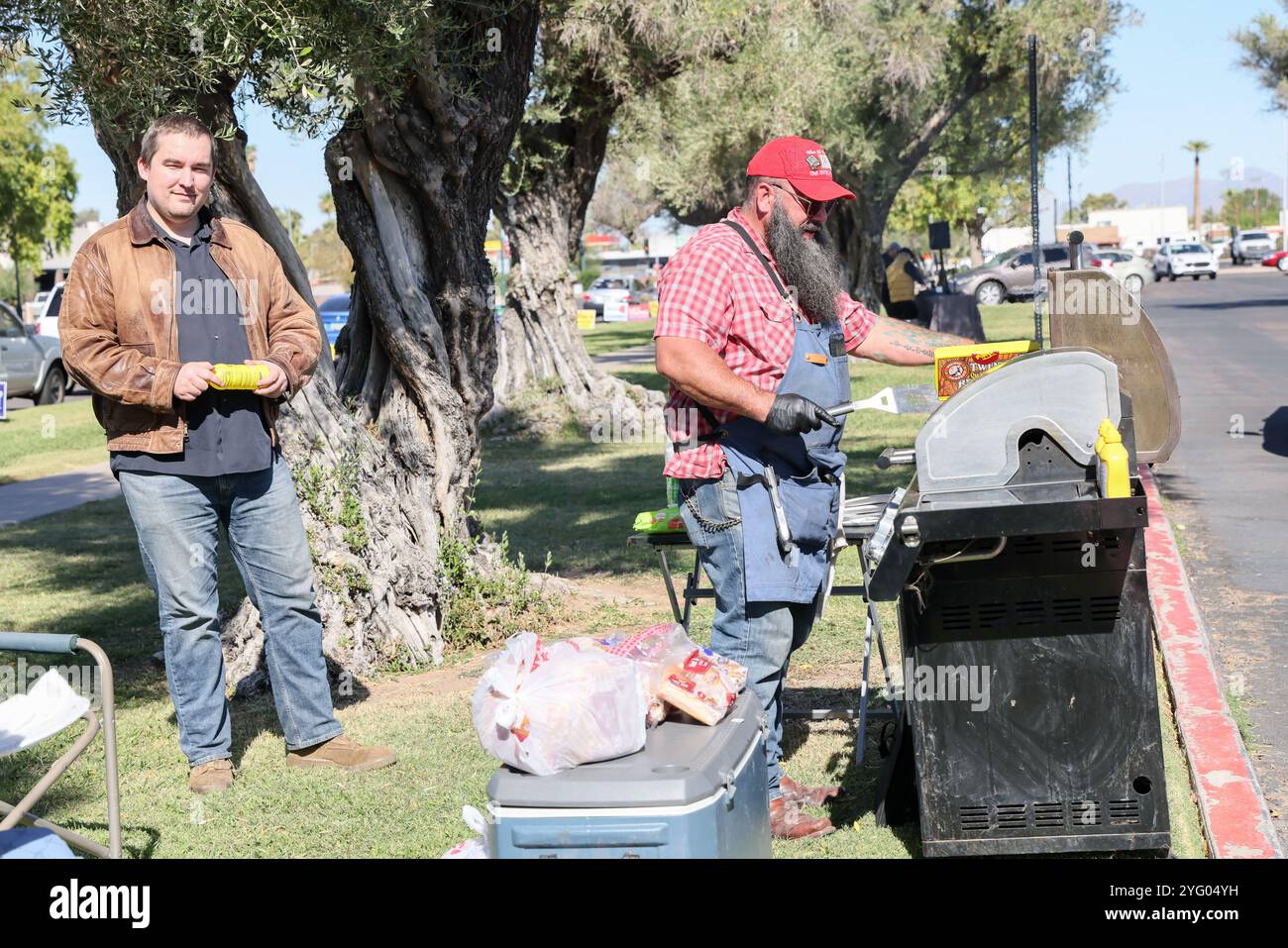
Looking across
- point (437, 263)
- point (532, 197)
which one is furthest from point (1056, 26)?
point (437, 263)

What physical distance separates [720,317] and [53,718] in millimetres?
2016

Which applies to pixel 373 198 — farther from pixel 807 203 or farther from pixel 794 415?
pixel 794 415

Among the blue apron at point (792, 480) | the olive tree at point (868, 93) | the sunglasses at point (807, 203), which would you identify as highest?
the olive tree at point (868, 93)

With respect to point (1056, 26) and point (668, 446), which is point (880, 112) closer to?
point (1056, 26)

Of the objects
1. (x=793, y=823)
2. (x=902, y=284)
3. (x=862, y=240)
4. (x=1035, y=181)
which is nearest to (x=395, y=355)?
(x=793, y=823)

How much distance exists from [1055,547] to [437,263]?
408cm

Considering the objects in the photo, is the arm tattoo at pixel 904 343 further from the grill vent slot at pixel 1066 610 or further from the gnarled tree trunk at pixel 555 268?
the gnarled tree trunk at pixel 555 268

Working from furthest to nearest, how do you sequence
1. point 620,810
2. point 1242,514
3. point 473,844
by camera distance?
point 1242,514
point 473,844
point 620,810

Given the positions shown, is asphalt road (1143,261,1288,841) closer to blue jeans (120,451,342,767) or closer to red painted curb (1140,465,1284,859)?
red painted curb (1140,465,1284,859)

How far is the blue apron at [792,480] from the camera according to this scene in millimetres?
3969

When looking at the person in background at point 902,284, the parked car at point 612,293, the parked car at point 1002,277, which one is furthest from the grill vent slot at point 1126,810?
the parked car at point 612,293

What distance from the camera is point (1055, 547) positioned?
3670mm

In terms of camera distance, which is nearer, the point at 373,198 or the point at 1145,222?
the point at 373,198

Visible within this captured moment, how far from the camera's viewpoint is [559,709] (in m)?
3.04
